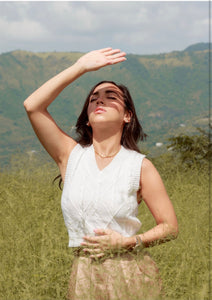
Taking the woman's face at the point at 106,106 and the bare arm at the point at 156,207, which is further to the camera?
the woman's face at the point at 106,106

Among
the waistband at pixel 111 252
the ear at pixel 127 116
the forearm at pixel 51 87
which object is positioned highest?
the forearm at pixel 51 87

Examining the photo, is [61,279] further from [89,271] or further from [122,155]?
[122,155]

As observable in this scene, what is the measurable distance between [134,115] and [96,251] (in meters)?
0.89

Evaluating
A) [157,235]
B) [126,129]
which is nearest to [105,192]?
[157,235]

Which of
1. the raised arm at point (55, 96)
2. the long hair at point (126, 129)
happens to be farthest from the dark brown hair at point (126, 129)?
the raised arm at point (55, 96)

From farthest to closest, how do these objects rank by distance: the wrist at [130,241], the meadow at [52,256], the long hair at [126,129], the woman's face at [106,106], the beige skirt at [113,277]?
the long hair at [126,129]
the woman's face at [106,106]
the meadow at [52,256]
the wrist at [130,241]
the beige skirt at [113,277]

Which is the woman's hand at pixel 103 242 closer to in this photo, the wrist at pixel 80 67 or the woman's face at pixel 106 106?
the woman's face at pixel 106 106

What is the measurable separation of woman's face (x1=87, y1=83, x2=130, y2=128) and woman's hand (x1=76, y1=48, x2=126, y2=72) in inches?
7.2

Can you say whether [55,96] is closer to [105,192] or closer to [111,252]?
[105,192]

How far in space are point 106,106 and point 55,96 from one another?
296 mm

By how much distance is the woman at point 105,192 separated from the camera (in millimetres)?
2037

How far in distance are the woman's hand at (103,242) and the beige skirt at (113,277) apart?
45 mm

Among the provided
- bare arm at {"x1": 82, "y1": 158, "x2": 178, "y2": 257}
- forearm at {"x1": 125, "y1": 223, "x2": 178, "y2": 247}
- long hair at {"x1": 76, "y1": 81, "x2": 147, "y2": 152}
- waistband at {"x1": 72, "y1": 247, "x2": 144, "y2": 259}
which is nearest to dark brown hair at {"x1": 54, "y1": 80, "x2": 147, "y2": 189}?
long hair at {"x1": 76, "y1": 81, "x2": 147, "y2": 152}

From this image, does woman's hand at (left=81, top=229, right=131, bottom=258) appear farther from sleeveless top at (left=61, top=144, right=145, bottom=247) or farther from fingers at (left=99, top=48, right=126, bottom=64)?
fingers at (left=99, top=48, right=126, bottom=64)
